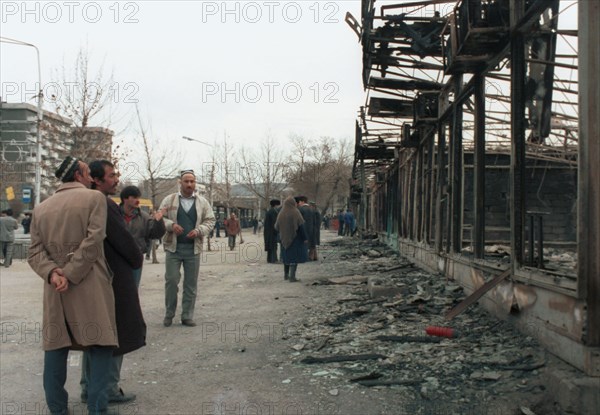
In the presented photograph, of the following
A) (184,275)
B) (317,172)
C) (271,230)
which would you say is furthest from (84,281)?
(317,172)

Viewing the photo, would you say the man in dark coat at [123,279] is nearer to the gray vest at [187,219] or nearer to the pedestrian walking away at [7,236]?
the gray vest at [187,219]

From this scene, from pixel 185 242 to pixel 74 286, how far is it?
11.8 ft

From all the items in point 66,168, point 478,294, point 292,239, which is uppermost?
point 66,168

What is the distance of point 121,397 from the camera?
4.41 meters

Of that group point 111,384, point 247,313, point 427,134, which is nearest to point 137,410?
point 111,384

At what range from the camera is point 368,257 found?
18188 millimetres

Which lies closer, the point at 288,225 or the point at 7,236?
the point at 288,225

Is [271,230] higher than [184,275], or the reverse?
[271,230]

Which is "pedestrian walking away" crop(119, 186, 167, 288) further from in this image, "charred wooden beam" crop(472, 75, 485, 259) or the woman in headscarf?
the woman in headscarf

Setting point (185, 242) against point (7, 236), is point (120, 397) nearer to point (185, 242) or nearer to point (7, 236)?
point (185, 242)

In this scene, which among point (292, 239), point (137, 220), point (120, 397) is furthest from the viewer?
point (292, 239)

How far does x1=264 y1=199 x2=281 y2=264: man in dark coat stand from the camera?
52.8 feet

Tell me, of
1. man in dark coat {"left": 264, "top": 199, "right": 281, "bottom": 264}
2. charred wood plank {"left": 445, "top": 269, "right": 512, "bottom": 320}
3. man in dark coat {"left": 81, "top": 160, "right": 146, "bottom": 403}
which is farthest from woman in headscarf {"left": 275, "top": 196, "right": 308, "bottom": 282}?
man in dark coat {"left": 81, "top": 160, "right": 146, "bottom": 403}

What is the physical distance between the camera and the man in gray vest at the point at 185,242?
23.7 feet
